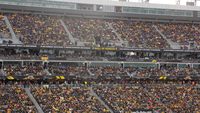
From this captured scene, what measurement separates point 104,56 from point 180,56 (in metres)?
16.5

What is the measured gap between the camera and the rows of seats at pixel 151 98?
225 ft

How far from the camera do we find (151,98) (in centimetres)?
7269

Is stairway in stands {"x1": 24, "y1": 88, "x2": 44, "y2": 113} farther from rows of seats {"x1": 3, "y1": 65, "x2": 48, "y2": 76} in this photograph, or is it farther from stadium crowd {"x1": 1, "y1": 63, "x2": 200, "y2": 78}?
stadium crowd {"x1": 1, "y1": 63, "x2": 200, "y2": 78}

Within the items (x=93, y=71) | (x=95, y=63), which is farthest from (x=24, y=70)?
(x=95, y=63)

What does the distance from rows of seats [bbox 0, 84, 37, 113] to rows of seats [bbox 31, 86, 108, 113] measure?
1641 millimetres

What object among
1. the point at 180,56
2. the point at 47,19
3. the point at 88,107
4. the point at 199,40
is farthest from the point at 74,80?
the point at 199,40

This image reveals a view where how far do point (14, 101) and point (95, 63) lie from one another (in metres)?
21.0

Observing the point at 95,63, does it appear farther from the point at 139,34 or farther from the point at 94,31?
the point at 139,34

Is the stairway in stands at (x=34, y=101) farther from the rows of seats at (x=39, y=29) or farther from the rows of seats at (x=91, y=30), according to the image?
the rows of seats at (x=91, y=30)

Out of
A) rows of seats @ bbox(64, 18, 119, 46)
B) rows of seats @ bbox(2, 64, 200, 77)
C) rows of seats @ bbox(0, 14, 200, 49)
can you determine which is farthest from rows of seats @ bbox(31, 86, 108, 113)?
rows of seats @ bbox(64, 18, 119, 46)

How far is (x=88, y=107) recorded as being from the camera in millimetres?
64812

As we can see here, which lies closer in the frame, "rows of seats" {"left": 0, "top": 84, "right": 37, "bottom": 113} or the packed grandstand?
"rows of seats" {"left": 0, "top": 84, "right": 37, "bottom": 113}

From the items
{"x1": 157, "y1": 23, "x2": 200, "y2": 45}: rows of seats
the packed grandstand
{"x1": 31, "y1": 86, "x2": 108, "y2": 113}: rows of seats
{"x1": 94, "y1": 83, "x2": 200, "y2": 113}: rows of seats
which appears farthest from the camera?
{"x1": 157, "y1": 23, "x2": 200, "y2": 45}: rows of seats

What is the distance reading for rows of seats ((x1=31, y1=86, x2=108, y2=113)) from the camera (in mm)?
63250
